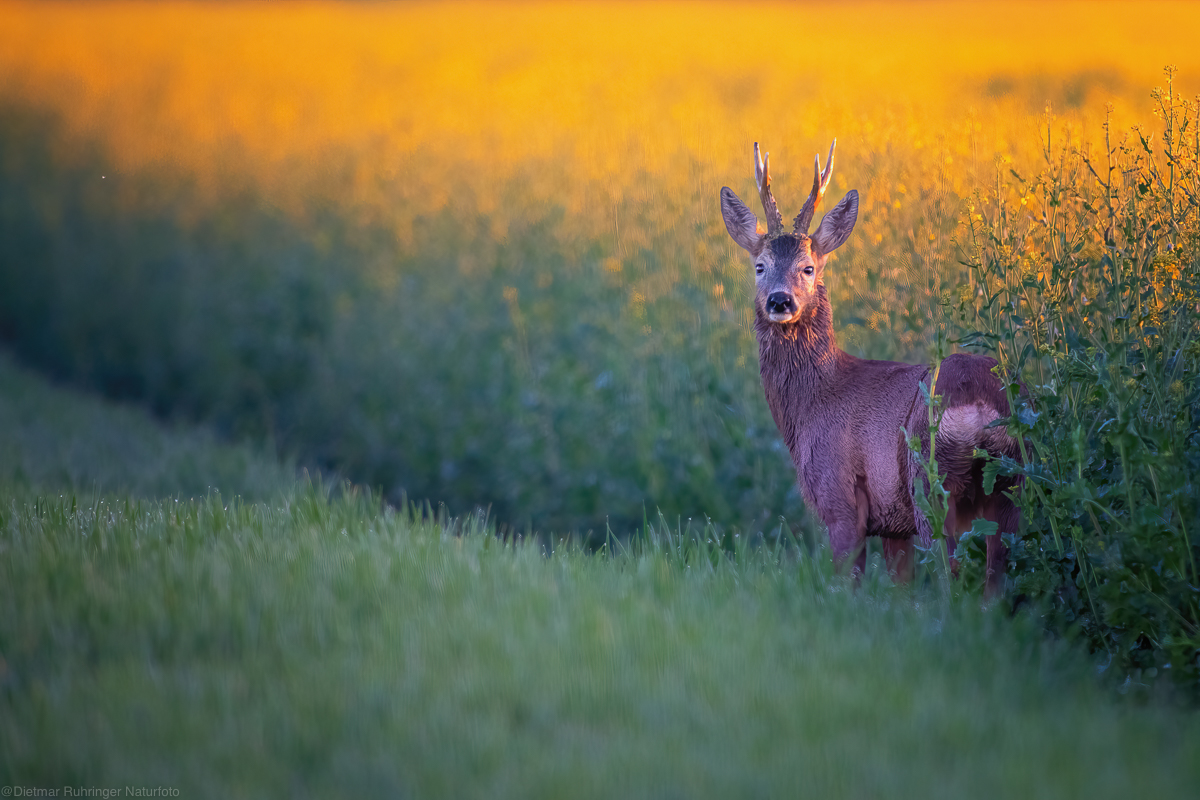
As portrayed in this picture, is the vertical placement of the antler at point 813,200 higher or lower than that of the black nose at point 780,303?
higher

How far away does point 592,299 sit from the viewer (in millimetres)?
9312

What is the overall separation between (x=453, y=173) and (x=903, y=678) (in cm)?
917

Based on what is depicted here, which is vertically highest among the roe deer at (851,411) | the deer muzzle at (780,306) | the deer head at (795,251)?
the deer head at (795,251)

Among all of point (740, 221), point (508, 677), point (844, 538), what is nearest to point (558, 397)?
point (740, 221)

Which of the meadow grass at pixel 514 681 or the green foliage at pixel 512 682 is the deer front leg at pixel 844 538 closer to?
the meadow grass at pixel 514 681

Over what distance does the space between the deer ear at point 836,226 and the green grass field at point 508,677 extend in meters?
1.69

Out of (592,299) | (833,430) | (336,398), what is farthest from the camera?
(336,398)

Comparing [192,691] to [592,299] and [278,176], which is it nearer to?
[592,299]

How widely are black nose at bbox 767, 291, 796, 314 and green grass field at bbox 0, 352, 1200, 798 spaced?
1.19 m

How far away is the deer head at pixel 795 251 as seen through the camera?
536cm

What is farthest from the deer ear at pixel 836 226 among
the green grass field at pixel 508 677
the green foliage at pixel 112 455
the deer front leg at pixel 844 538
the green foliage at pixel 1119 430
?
the green foliage at pixel 112 455

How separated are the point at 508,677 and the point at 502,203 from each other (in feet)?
26.6

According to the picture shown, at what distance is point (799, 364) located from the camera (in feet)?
18.4

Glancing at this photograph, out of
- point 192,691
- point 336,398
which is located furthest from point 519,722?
point 336,398
